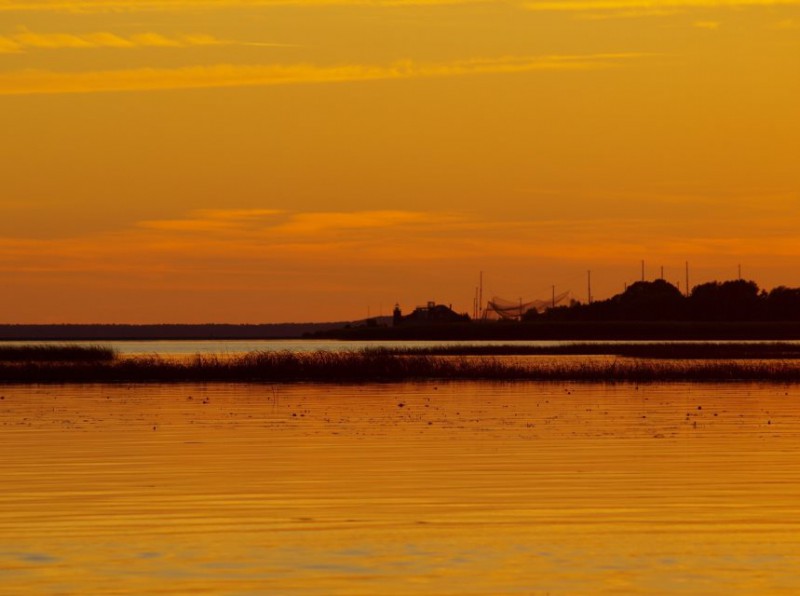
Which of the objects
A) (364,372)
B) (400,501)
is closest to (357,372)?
(364,372)

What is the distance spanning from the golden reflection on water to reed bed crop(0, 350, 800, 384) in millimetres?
22189

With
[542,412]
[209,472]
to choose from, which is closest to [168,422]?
[542,412]

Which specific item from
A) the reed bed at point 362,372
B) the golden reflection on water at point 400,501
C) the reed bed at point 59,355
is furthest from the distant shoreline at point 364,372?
the golden reflection on water at point 400,501

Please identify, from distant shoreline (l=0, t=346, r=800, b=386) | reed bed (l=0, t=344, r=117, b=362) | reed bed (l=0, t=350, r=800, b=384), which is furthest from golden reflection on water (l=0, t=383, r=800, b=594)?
reed bed (l=0, t=344, r=117, b=362)

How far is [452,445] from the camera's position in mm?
39594

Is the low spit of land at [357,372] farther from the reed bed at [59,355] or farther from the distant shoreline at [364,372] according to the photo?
the reed bed at [59,355]

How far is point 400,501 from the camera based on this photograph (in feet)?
91.0

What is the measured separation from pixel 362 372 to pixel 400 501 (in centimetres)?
5311

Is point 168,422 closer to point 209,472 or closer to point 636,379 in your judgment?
point 209,472

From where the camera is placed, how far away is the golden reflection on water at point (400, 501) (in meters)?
20.4

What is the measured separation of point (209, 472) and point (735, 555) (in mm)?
13887

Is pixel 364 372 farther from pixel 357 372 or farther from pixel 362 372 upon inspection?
pixel 357 372

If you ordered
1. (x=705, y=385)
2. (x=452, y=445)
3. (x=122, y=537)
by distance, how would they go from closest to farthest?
(x=122, y=537) < (x=452, y=445) < (x=705, y=385)

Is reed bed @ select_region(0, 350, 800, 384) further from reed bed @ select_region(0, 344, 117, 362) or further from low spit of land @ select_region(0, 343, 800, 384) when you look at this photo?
reed bed @ select_region(0, 344, 117, 362)
